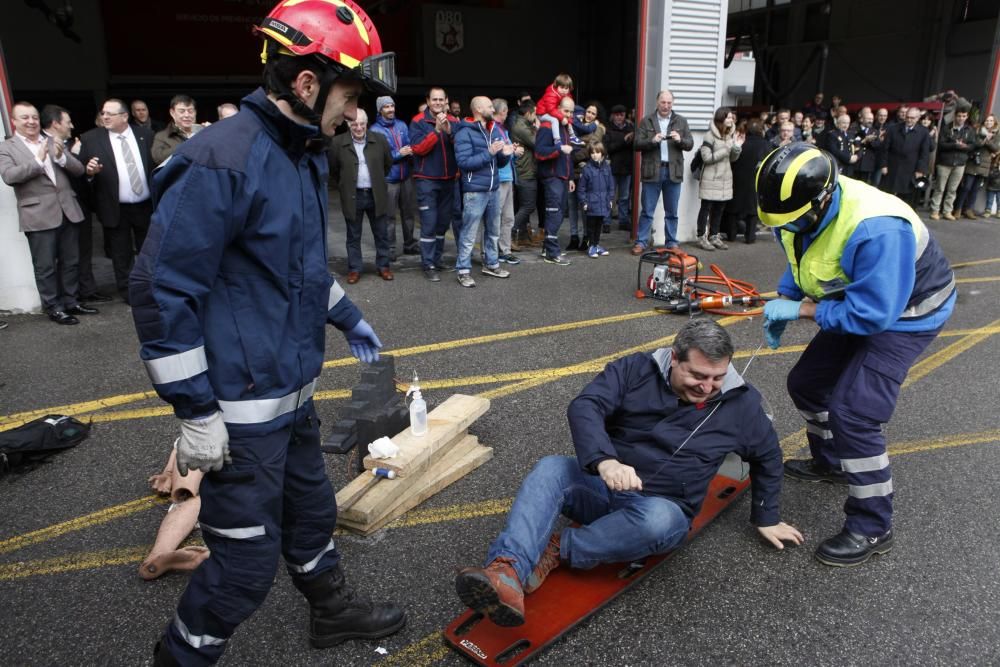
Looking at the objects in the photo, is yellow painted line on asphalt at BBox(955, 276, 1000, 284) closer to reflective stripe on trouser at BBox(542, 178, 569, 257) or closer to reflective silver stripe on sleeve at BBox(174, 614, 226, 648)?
reflective stripe on trouser at BBox(542, 178, 569, 257)

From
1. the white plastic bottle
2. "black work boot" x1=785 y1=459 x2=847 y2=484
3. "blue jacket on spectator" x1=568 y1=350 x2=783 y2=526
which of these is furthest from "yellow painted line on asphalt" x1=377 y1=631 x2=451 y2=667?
"black work boot" x1=785 y1=459 x2=847 y2=484

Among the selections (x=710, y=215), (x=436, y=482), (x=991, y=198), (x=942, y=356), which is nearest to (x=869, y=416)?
(x=436, y=482)

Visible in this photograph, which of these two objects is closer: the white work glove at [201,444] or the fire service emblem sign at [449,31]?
the white work glove at [201,444]

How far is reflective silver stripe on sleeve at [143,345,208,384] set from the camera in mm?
2010

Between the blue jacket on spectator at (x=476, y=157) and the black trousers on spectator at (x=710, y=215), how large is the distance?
374cm

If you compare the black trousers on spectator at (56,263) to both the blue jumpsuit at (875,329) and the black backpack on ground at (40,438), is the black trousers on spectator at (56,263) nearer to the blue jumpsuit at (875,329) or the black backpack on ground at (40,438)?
the black backpack on ground at (40,438)

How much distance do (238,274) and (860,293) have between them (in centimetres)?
271

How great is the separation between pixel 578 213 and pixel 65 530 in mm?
8470

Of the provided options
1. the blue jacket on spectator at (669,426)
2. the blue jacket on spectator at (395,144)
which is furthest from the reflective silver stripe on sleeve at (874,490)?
the blue jacket on spectator at (395,144)

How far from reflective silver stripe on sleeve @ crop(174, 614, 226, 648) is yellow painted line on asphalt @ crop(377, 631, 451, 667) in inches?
29.0

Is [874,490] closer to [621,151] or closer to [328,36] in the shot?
[328,36]

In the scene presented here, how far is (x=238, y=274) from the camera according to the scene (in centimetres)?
217

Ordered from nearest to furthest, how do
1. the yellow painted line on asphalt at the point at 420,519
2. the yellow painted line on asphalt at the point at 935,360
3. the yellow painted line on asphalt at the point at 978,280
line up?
the yellow painted line on asphalt at the point at 420,519 < the yellow painted line on asphalt at the point at 935,360 < the yellow painted line on asphalt at the point at 978,280

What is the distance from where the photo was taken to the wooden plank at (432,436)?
385 centimetres
